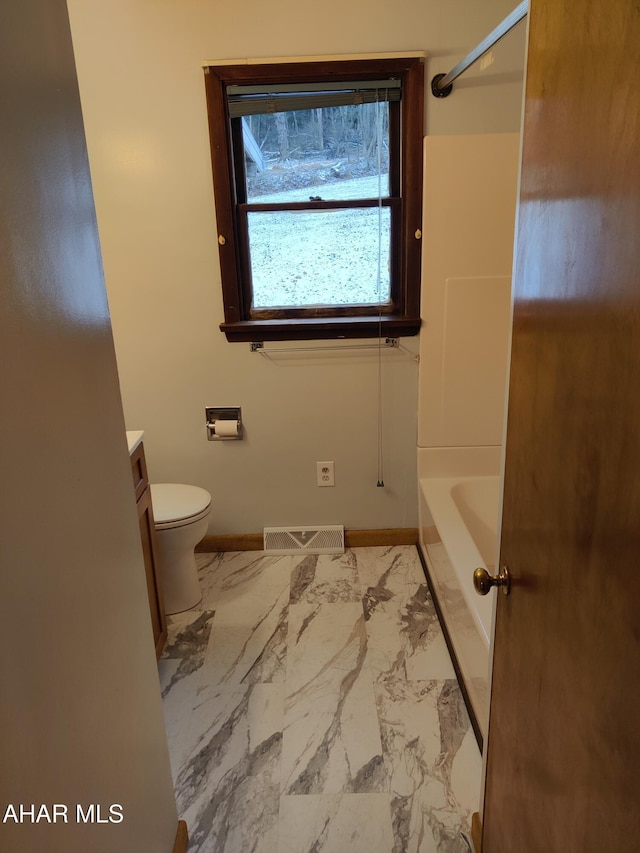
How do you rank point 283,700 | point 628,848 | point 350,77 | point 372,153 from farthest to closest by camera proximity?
1. point 372,153
2. point 350,77
3. point 283,700
4. point 628,848

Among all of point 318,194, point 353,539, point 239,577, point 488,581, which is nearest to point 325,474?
point 353,539

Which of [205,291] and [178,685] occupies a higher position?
[205,291]

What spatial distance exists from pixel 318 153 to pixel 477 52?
2.53ft

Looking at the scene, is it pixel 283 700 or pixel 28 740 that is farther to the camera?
pixel 283 700

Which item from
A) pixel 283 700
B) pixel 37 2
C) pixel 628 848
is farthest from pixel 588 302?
pixel 283 700

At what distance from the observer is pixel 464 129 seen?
89.5 inches

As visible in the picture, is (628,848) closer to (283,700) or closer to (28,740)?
(28,740)

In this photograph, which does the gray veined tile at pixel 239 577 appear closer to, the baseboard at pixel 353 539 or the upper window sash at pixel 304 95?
the baseboard at pixel 353 539

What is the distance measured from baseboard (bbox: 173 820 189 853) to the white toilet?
896mm

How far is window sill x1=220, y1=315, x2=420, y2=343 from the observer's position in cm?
246

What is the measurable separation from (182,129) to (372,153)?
78 centimetres

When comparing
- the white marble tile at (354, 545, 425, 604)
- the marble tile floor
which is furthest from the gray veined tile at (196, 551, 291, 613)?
the white marble tile at (354, 545, 425, 604)

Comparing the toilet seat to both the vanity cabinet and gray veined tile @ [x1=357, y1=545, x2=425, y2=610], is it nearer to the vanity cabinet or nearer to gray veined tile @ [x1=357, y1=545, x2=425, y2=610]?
the vanity cabinet

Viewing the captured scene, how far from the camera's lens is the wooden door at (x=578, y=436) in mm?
587
